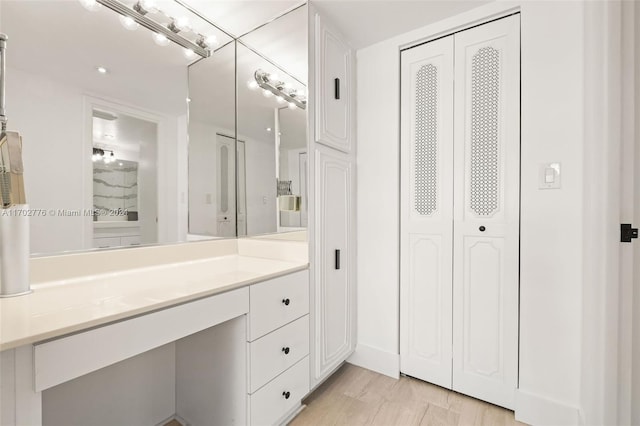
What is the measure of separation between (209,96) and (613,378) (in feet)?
7.74

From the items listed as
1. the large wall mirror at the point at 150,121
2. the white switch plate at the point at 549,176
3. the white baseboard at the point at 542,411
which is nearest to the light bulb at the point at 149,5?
the large wall mirror at the point at 150,121

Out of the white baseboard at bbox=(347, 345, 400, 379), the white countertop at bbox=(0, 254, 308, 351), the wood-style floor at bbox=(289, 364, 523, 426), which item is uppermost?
the white countertop at bbox=(0, 254, 308, 351)

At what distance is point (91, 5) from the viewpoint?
125 centimetres

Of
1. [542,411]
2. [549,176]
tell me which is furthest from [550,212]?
[542,411]

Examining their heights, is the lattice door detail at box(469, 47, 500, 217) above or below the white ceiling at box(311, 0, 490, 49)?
below

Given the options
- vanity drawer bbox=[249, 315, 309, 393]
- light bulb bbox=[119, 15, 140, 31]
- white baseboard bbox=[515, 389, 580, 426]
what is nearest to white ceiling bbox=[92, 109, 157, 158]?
light bulb bbox=[119, 15, 140, 31]

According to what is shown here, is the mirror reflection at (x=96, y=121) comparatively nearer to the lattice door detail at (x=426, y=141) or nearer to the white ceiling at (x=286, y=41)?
the white ceiling at (x=286, y=41)

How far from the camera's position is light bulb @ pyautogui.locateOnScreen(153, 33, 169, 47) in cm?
147

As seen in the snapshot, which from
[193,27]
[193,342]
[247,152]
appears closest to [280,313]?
[193,342]

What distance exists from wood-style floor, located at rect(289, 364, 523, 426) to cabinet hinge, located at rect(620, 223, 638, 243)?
106 centimetres

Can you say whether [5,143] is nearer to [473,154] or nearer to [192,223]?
[192,223]

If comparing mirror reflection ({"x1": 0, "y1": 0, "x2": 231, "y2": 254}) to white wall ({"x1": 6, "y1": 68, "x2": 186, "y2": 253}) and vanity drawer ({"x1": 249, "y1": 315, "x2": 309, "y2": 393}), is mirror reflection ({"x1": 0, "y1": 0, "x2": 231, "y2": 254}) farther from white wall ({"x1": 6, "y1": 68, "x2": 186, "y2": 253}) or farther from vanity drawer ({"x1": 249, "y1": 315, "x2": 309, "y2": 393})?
vanity drawer ({"x1": 249, "y1": 315, "x2": 309, "y2": 393})

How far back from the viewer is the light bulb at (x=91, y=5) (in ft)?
4.04

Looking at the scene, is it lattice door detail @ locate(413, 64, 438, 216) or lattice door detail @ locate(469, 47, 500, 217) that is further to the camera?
lattice door detail @ locate(413, 64, 438, 216)
